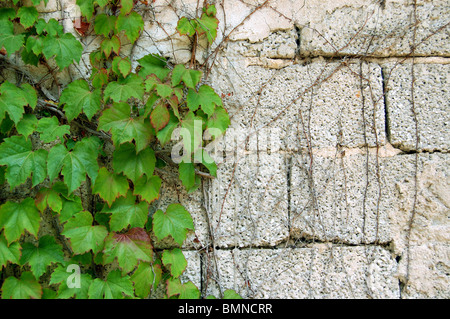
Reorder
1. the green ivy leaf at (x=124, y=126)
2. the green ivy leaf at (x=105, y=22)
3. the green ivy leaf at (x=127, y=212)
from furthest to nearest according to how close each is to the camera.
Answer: the green ivy leaf at (x=105, y=22), the green ivy leaf at (x=127, y=212), the green ivy leaf at (x=124, y=126)

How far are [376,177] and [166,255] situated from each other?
3.91 ft

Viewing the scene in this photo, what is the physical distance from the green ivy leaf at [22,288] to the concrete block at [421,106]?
2.02 m

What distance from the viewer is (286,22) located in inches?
82.5

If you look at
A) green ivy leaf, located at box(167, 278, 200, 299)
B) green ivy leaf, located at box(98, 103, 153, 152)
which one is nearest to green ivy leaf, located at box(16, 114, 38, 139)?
green ivy leaf, located at box(98, 103, 153, 152)

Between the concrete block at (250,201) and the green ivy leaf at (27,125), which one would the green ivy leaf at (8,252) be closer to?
the green ivy leaf at (27,125)

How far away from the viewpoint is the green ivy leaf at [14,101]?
6.01 feet

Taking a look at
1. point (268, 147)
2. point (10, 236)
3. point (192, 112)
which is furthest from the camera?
point (268, 147)

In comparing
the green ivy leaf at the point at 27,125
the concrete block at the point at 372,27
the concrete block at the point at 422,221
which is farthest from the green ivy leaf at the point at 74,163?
the concrete block at the point at 422,221

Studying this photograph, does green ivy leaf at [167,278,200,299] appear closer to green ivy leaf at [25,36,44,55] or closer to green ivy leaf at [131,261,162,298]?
green ivy leaf at [131,261,162,298]

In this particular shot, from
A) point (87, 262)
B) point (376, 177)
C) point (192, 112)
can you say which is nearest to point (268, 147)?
point (192, 112)

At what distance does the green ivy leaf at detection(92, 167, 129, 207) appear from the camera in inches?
74.3

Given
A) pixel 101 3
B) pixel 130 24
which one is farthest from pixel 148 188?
pixel 101 3

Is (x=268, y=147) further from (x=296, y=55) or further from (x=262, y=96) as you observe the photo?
(x=296, y=55)

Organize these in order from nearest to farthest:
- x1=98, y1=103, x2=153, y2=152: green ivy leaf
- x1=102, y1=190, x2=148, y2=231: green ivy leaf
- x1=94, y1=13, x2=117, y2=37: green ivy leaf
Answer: x1=98, y1=103, x2=153, y2=152: green ivy leaf
x1=102, y1=190, x2=148, y2=231: green ivy leaf
x1=94, y1=13, x2=117, y2=37: green ivy leaf
